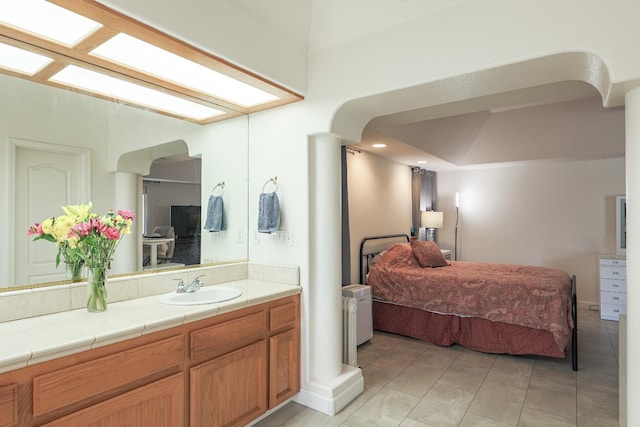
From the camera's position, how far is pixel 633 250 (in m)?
1.73

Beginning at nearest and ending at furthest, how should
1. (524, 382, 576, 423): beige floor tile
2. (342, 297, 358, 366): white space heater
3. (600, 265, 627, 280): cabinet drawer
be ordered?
(524, 382, 576, 423): beige floor tile
(342, 297, 358, 366): white space heater
(600, 265, 627, 280): cabinet drawer

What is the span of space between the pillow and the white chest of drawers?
2101 mm

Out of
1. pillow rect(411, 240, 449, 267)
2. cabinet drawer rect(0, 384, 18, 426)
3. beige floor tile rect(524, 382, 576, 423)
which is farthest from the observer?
pillow rect(411, 240, 449, 267)

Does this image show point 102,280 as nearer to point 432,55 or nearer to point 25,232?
point 25,232

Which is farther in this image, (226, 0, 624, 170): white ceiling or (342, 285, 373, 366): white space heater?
(342, 285, 373, 366): white space heater

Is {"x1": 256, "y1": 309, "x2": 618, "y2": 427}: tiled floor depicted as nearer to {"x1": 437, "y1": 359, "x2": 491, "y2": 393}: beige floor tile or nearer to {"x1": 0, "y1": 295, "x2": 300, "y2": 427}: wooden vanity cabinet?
{"x1": 437, "y1": 359, "x2": 491, "y2": 393}: beige floor tile

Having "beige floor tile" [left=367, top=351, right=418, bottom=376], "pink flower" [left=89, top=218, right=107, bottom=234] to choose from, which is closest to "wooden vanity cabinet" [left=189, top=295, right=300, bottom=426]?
"pink flower" [left=89, top=218, right=107, bottom=234]

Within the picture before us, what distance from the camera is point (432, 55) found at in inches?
82.5

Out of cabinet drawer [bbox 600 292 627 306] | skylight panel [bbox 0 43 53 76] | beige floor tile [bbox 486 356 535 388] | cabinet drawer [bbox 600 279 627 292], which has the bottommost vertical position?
beige floor tile [bbox 486 356 535 388]

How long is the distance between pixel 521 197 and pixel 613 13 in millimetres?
4947

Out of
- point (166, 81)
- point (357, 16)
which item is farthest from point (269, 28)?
point (166, 81)

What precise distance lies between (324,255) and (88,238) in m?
1.47

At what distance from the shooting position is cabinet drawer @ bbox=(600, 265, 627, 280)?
478cm

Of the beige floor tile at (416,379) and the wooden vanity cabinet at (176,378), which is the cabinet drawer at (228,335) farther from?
the beige floor tile at (416,379)
